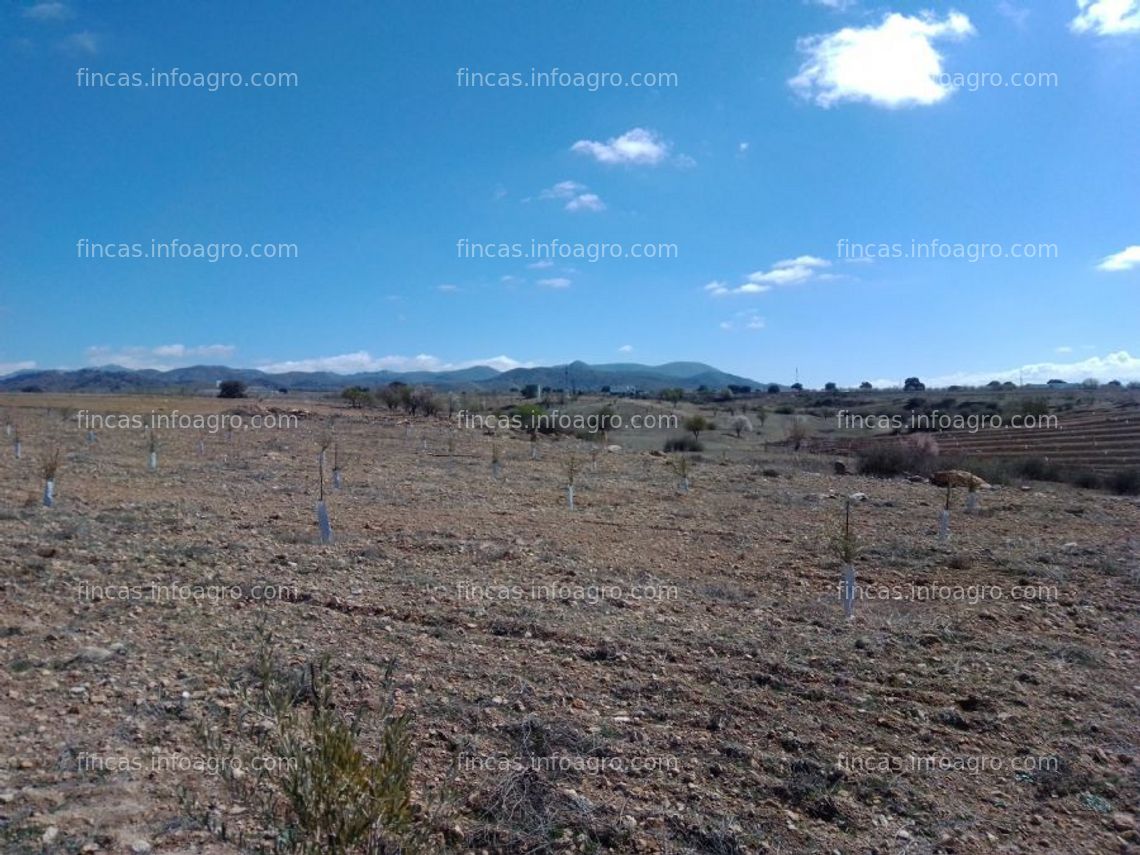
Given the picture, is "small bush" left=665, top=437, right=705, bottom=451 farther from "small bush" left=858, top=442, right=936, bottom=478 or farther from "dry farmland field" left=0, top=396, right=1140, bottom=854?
"dry farmland field" left=0, top=396, right=1140, bottom=854

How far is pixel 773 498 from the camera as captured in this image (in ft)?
51.2

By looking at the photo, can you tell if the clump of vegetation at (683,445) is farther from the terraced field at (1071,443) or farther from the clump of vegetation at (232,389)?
the clump of vegetation at (232,389)

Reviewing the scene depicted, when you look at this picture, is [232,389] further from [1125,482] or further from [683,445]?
[1125,482]

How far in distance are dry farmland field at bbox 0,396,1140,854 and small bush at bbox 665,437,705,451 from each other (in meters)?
23.7

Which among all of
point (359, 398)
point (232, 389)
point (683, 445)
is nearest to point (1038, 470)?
point (683, 445)

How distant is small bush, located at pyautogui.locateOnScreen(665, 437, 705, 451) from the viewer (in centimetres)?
3517

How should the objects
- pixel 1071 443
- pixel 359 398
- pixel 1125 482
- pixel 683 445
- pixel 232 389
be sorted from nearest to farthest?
pixel 1125 482 → pixel 1071 443 → pixel 683 445 → pixel 359 398 → pixel 232 389

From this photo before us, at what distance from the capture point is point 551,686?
16.6 ft

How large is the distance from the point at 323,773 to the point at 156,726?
2543 mm

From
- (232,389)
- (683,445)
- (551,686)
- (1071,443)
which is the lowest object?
(551,686)

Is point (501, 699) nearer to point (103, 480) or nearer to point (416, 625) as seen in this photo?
point (416, 625)

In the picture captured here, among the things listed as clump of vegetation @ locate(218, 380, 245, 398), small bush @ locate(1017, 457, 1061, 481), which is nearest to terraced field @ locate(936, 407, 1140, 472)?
small bush @ locate(1017, 457, 1061, 481)

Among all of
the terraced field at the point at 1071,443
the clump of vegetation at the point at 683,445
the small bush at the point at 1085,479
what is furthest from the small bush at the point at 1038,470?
the clump of vegetation at the point at 683,445

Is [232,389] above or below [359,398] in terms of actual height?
above
